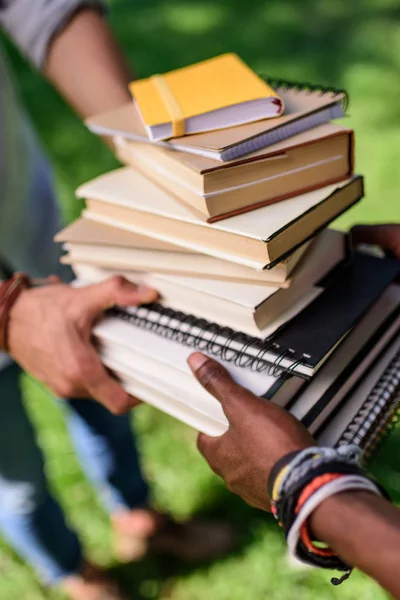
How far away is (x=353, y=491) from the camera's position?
58 centimetres

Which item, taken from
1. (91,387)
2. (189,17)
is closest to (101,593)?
(91,387)

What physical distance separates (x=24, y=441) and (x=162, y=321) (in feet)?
1.84

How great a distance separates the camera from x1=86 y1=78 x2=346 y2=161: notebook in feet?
2.30

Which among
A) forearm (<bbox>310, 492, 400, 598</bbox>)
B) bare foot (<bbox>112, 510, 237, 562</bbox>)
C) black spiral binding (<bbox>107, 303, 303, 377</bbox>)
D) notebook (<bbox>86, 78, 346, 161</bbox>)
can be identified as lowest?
bare foot (<bbox>112, 510, 237, 562</bbox>)

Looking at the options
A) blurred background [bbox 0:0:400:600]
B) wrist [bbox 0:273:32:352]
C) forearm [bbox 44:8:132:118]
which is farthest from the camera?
blurred background [bbox 0:0:400:600]

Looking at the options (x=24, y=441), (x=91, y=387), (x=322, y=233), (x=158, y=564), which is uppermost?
(x=322, y=233)

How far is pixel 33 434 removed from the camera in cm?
124

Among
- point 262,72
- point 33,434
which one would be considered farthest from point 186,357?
point 262,72

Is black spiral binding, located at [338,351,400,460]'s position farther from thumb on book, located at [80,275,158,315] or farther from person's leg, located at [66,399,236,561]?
person's leg, located at [66,399,236,561]

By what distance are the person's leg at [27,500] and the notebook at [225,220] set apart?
17.6 inches

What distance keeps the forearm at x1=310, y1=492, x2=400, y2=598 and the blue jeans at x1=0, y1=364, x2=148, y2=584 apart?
2.42 ft

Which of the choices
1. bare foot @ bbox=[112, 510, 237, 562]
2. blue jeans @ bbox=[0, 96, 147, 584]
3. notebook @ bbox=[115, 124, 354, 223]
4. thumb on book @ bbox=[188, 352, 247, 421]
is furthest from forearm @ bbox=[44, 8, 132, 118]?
bare foot @ bbox=[112, 510, 237, 562]

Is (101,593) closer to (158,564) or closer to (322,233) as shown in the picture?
(158,564)

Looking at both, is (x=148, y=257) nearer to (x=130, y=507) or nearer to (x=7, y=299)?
(x=7, y=299)
